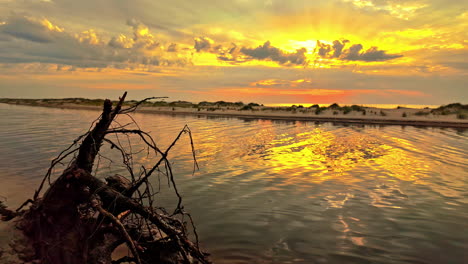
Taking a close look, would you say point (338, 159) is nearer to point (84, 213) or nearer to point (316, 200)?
point (316, 200)

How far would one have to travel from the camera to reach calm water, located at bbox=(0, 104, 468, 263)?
5.42 m

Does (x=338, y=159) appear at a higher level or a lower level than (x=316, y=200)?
higher

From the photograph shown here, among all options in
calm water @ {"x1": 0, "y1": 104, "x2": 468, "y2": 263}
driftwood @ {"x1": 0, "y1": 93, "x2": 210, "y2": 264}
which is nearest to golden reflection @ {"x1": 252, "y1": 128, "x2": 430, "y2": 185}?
calm water @ {"x1": 0, "y1": 104, "x2": 468, "y2": 263}

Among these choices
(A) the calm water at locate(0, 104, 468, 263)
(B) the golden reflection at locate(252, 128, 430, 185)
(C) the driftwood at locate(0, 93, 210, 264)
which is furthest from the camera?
(B) the golden reflection at locate(252, 128, 430, 185)

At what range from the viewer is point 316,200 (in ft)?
26.1

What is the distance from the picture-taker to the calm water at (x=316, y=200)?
542 centimetres

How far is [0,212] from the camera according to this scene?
553 centimetres

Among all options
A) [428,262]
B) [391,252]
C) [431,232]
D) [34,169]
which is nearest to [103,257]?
[391,252]

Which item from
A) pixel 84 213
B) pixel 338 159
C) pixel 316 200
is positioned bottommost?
pixel 316 200

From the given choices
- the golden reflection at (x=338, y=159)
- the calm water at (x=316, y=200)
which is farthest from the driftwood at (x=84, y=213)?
the golden reflection at (x=338, y=159)

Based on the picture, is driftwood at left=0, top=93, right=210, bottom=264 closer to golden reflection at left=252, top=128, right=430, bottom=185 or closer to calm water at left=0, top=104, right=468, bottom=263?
calm water at left=0, top=104, right=468, bottom=263

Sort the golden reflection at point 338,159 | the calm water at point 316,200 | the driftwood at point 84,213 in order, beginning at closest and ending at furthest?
the driftwood at point 84,213 < the calm water at point 316,200 < the golden reflection at point 338,159

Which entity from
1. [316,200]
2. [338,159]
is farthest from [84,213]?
[338,159]

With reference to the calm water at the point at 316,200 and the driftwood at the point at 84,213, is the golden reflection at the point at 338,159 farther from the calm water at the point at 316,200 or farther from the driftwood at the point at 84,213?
the driftwood at the point at 84,213
